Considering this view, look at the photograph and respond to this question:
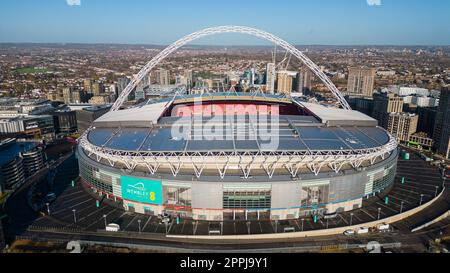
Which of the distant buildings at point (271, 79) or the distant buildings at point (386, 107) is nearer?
the distant buildings at point (386, 107)

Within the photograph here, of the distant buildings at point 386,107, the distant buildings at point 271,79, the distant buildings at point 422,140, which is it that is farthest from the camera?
the distant buildings at point 271,79

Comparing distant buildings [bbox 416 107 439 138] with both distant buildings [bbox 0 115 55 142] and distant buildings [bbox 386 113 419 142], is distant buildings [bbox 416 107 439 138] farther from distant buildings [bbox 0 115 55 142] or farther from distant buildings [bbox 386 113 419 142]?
distant buildings [bbox 0 115 55 142]

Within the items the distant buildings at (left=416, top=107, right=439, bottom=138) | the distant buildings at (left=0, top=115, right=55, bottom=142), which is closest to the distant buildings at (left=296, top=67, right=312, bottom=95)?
the distant buildings at (left=416, top=107, right=439, bottom=138)

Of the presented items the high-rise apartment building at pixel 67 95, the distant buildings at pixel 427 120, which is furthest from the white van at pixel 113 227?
the high-rise apartment building at pixel 67 95

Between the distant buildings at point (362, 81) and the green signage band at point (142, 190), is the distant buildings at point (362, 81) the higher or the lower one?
the higher one

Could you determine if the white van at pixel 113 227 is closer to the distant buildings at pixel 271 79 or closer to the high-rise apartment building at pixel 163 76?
the distant buildings at pixel 271 79

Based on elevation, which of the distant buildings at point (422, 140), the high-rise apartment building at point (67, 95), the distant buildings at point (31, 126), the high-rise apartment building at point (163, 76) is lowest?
the distant buildings at point (422, 140)
